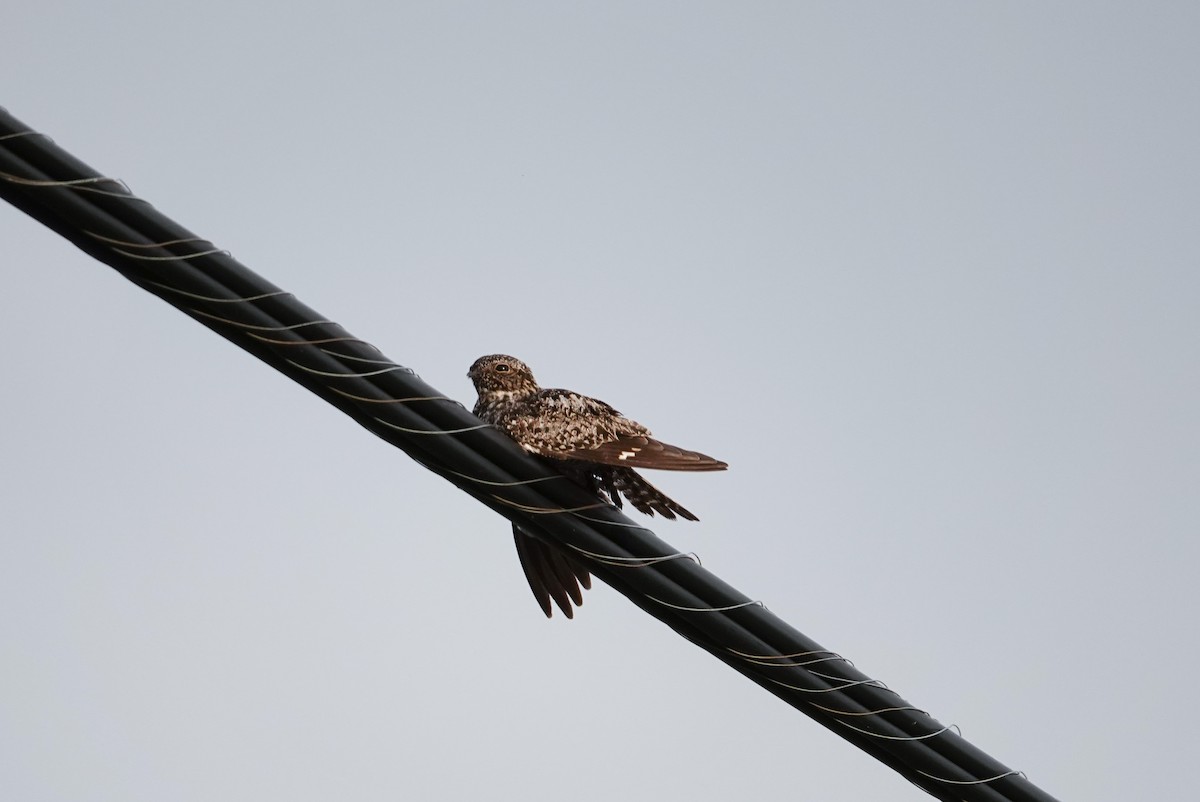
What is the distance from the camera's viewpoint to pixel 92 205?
3.94 meters

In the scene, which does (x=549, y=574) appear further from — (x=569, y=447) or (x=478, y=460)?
(x=478, y=460)

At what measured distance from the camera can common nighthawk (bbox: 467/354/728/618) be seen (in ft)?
17.4

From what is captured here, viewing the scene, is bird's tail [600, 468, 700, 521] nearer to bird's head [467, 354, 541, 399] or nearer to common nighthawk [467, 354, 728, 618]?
common nighthawk [467, 354, 728, 618]

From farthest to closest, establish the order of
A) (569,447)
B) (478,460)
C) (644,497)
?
(644,497) → (569,447) → (478,460)

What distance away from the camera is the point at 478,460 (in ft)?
14.9

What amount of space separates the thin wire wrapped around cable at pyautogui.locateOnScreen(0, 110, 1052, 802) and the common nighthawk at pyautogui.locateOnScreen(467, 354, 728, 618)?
1.01 feet

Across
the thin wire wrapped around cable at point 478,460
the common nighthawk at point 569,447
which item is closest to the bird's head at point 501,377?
the common nighthawk at point 569,447

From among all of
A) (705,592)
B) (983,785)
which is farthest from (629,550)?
(983,785)

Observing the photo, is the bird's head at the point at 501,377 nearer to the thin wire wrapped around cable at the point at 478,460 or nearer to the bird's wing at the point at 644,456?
the bird's wing at the point at 644,456

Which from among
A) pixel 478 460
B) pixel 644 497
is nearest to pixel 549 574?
pixel 644 497

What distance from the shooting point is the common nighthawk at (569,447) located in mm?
5309

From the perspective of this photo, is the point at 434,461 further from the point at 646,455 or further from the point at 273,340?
the point at 646,455

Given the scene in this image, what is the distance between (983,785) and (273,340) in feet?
9.37

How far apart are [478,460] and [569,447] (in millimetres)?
802
